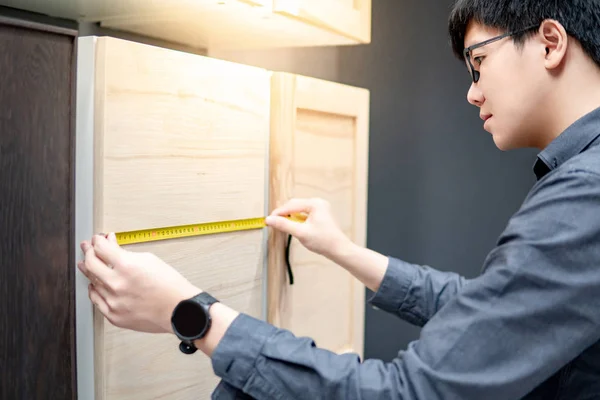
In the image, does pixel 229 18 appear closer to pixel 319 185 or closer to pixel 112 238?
pixel 319 185

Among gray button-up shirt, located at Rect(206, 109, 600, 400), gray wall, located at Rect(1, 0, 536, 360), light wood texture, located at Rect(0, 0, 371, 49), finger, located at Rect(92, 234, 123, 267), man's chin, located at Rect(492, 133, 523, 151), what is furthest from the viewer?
gray wall, located at Rect(1, 0, 536, 360)

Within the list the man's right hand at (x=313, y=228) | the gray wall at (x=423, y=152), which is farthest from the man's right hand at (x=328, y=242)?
the gray wall at (x=423, y=152)

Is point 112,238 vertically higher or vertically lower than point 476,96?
lower

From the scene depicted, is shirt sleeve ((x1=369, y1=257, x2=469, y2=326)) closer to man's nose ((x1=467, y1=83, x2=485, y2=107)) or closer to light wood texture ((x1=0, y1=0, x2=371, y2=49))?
man's nose ((x1=467, y1=83, x2=485, y2=107))

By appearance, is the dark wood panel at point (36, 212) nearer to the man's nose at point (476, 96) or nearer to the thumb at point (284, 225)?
the thumb at point (284, 225)

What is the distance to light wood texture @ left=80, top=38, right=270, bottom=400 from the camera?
872 millimetres

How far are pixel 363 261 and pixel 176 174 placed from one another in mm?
400

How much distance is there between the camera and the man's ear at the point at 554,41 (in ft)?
2.65

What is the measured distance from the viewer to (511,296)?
0.69 meters

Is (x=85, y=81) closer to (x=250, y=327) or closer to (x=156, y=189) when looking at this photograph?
(x=156, y=189)

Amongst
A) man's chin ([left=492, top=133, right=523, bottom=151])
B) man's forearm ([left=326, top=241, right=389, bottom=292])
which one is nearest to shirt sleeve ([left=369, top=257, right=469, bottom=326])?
man's forearm ([left=326, top=241, right=389, bottom=292])

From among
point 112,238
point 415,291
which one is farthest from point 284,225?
point 112,238

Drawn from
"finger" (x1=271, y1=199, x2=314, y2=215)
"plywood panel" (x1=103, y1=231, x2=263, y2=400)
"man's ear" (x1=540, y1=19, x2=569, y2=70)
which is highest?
"man's ear" (x1=540, y1=19, x2=569, y2=70)

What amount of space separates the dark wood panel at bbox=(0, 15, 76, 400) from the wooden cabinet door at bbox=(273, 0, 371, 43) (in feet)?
1.56
